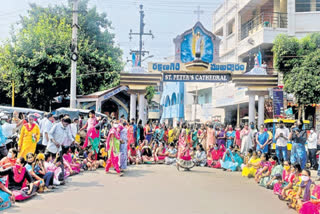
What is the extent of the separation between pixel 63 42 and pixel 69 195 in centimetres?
2157

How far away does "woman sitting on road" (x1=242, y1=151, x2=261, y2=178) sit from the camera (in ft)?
42.6

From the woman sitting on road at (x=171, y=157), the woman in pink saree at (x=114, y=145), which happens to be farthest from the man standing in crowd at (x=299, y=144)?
the woman in pink saree at (x=114, y=145)

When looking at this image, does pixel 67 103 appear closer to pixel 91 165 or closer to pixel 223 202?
pixel 91 165

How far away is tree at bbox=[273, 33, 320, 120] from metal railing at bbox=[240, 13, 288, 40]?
5012 millimetres

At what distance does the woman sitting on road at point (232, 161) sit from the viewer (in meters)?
15.0

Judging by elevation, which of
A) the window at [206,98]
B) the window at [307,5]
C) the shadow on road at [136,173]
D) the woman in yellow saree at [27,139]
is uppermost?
the window at [307,5]

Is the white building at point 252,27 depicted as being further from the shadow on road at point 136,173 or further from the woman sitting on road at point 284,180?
the woman sitting on road at point 284,180

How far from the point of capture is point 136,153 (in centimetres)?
1672

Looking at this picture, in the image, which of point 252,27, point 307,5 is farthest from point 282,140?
point 252,27

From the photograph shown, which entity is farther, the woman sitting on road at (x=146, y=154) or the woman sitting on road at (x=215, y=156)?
the woman sitting on road at (x=146, y=154)

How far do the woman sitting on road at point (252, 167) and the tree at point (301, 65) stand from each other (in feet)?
22.3

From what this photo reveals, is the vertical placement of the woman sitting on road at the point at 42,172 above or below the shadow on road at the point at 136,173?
above

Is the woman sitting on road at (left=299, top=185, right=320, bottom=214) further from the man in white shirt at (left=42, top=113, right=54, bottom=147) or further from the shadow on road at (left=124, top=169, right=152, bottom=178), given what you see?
the man in white shirt at (left=42, top=113, right=54, bottom=147)

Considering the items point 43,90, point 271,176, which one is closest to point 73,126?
point 271,176
